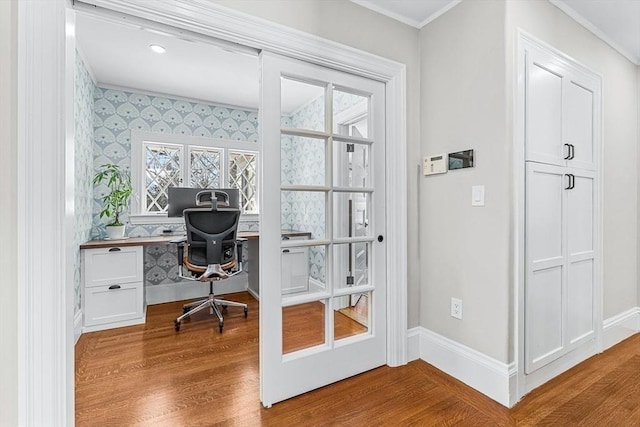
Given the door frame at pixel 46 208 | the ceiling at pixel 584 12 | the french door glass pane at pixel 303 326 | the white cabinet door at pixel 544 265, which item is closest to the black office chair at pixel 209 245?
the french door glass pane at pixel 303 326

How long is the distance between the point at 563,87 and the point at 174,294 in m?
4.08

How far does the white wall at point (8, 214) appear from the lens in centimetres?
106

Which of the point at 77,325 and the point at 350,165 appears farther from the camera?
the point at 77,325

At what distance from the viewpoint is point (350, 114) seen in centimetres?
203

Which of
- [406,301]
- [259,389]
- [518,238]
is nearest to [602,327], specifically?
[518,238]

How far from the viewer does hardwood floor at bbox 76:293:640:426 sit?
1.57 m

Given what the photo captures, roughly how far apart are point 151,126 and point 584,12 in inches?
159

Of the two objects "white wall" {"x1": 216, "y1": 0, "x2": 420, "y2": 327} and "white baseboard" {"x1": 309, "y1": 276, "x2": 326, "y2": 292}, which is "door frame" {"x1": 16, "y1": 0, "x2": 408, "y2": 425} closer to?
"white wall" {"x1": 216, "y1": 0, "x2": 420, "y2": 327}

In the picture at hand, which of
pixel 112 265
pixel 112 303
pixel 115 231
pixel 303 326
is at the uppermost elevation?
pixel 115 231

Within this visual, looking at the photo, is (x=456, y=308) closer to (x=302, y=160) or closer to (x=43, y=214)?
(x=302, y=160)

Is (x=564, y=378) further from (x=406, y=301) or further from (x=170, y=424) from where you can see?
(x=170, y=424)

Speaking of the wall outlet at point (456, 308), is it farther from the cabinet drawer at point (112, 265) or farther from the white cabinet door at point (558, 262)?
the cabinet drawer at point (112, 265)

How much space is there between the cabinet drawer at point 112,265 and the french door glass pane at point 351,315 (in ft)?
6.75

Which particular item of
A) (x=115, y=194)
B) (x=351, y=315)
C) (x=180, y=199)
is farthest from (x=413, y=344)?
(x=115, y=194)
